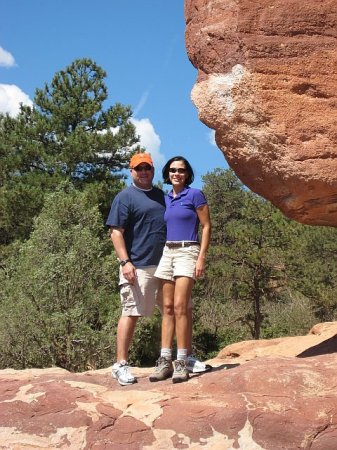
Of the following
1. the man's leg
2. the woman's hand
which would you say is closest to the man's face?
the woman's hand

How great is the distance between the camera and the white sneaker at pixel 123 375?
5336 millimetres

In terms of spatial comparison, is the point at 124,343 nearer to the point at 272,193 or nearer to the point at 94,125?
the point at 272,193

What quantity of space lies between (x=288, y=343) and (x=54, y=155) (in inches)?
475

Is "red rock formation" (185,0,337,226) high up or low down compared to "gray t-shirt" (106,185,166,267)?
up

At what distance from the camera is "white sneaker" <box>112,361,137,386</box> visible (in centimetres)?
534

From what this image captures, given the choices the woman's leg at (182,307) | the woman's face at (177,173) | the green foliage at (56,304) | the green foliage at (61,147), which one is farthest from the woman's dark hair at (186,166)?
the green foliage at (61,147)

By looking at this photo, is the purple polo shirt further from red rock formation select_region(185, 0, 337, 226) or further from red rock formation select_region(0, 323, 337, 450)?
red rock formation select_region(0, 323, 337, 450)

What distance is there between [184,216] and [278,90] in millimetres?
1429

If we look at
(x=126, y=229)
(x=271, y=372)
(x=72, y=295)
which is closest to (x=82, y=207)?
(x=72, y=295)

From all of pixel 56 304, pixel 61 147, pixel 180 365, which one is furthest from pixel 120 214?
pixel 61 147

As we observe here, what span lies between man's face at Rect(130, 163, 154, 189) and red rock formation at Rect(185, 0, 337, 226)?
0.73m

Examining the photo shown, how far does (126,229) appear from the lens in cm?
554

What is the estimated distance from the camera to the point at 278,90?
5414 mm

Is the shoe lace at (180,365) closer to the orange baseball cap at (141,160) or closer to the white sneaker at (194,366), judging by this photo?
the white sneaker at (194,366)
